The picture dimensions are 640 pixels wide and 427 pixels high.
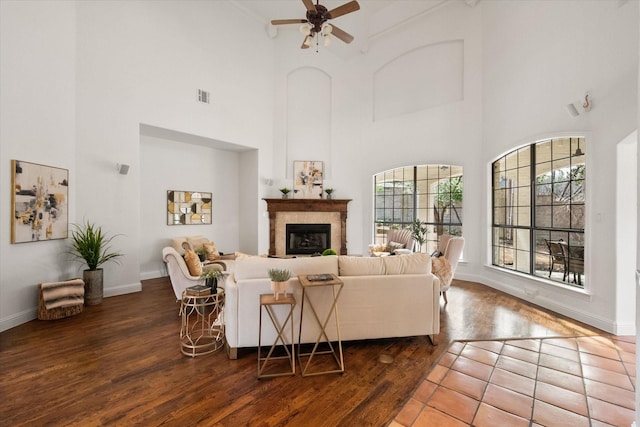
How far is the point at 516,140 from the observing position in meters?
5.01

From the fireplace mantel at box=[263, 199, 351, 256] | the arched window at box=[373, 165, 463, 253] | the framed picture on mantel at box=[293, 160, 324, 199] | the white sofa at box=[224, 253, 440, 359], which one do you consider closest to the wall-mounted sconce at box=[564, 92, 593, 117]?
the arched window at box=[373, 165, 463, 253]

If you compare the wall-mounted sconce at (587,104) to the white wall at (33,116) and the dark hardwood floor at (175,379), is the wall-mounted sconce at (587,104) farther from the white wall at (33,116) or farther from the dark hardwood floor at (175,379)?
the white wall at (33,116)

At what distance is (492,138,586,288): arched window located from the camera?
4246mm

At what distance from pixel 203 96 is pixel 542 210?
6.63m

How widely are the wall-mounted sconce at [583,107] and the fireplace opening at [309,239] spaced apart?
5.11 m

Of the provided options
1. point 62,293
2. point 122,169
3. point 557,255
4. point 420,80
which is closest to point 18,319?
point 62,293

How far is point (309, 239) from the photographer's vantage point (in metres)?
7.68

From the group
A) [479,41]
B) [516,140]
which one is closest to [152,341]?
[516,140]

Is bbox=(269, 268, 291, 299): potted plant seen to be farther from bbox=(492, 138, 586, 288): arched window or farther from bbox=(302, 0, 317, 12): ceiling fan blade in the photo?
bbox=(492, 138, 586, 288): arched window

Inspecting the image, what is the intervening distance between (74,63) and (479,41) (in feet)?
23.6

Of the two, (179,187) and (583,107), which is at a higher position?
(583,107)

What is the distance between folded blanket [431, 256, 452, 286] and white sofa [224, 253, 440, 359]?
121 centimetres

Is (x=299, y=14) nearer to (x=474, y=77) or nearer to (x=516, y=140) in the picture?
(x=474, y=77)

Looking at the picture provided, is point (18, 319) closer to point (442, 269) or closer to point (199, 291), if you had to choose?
point (199, 291)
